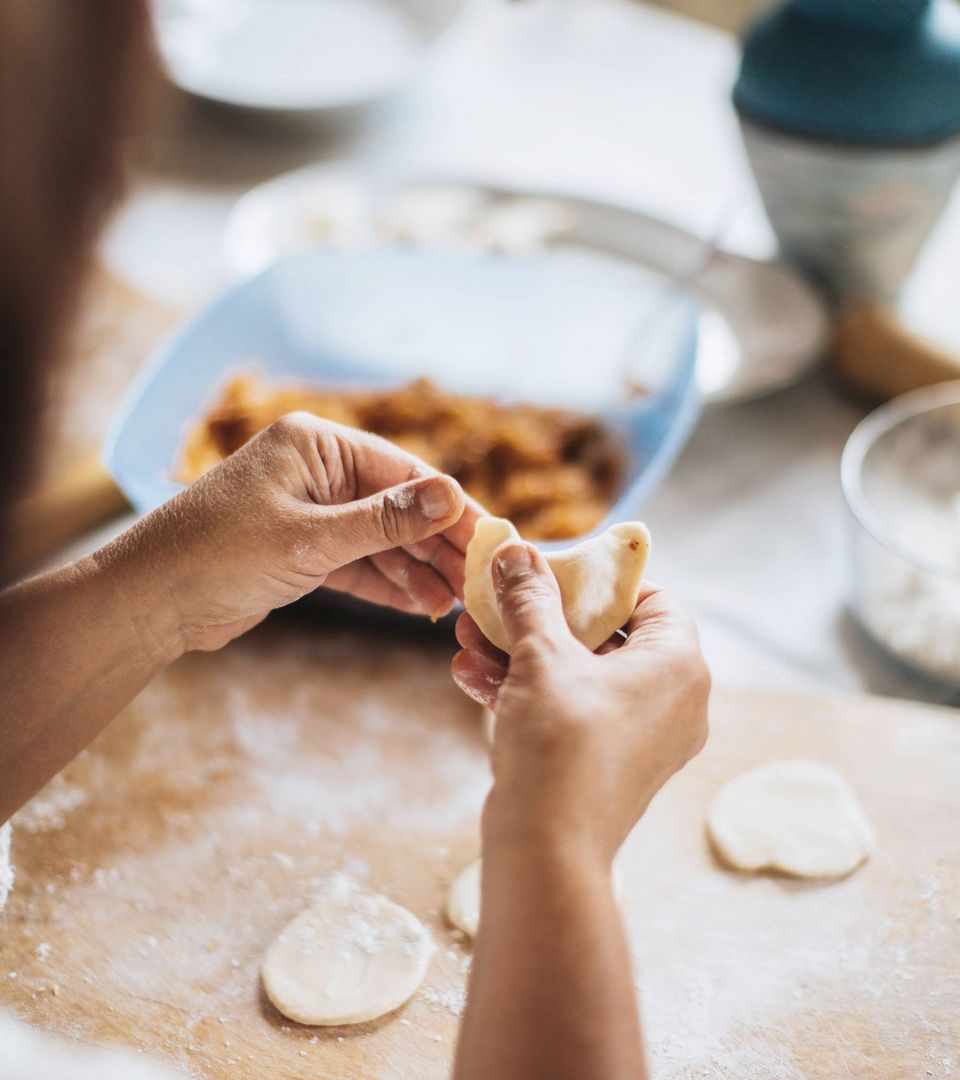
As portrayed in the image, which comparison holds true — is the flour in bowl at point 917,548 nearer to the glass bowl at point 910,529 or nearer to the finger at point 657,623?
the glass bowl at point 910,529

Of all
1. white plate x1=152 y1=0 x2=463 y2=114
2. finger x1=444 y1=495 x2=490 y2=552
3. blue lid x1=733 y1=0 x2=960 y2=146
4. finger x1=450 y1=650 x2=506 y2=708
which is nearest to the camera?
finger x1=450 y1=650 x2=506 y2=708

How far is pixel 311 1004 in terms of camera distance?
93 cm

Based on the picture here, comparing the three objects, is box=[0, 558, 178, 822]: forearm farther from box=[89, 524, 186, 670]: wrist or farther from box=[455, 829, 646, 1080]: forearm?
box=[455, 829, 646, 1080]: forearm

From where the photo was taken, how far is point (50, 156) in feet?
0.86

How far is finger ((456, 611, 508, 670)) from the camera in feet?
3.17

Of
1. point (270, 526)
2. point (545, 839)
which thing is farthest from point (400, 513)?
point (545, 839)

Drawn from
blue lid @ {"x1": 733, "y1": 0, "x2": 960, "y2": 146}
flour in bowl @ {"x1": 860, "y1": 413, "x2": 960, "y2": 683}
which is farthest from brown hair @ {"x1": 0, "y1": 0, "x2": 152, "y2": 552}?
blue lid @ {"x1": 733, "y1": 0, "x2": 960, "y2": 146}

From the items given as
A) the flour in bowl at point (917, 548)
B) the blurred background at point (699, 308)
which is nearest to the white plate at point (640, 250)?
the blurred background at point (699, 308)

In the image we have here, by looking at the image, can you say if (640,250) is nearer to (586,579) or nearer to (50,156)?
(586,579)

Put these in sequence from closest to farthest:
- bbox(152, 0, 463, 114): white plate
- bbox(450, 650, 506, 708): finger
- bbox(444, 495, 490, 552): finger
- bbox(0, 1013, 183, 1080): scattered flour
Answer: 1. bbox(0, 1013, 183, 1080): scattered flour
2. bbox(450, 650, 506, 708): finger
3. bbox(444, 495, 490, 552): finger
4. bbox(152, 0, 463, 114): white plate

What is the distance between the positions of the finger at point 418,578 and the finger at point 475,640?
13 cm

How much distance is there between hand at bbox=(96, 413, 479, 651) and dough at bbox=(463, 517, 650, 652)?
42mm

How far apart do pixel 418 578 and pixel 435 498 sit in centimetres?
22

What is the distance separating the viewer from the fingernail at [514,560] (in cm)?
83
